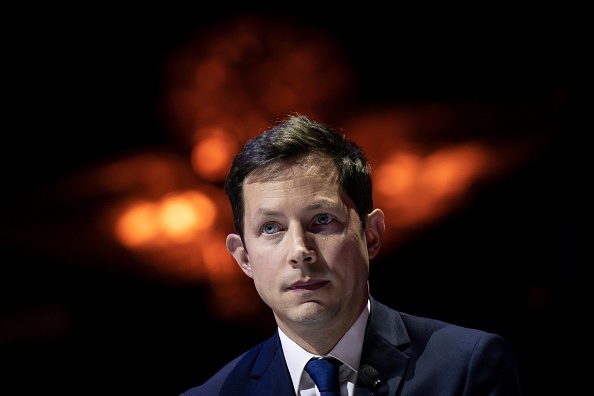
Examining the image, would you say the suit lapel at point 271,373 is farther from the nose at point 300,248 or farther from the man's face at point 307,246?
the nose at point 300,248

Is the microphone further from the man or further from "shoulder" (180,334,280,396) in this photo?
"shoulder" (180,334,280,396)

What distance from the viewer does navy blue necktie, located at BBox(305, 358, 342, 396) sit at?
2.21 meters

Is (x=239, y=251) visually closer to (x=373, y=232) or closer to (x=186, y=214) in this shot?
(x=373, y=232)

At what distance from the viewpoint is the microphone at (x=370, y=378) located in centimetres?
224

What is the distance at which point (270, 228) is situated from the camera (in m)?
2.27

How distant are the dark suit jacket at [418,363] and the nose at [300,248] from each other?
0.32 meters

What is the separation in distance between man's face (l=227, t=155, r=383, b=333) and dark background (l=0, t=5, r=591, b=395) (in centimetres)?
149

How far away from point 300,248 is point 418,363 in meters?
0.47

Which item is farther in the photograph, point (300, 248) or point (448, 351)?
point (448, 351)

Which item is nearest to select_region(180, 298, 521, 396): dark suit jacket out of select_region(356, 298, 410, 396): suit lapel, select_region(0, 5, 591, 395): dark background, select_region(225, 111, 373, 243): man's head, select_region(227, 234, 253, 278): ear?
select_region(356, 298, 410, 396): suit lapel

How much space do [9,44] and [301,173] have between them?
1890 millimetres

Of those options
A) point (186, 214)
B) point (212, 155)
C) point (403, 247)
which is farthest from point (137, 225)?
point (403, 247)

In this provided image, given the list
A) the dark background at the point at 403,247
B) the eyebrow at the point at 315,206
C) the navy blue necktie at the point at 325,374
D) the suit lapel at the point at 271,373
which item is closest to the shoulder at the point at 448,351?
the navy blue necktie at the point at 325,374

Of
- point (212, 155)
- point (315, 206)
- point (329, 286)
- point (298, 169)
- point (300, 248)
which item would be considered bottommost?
point (329, 286)
